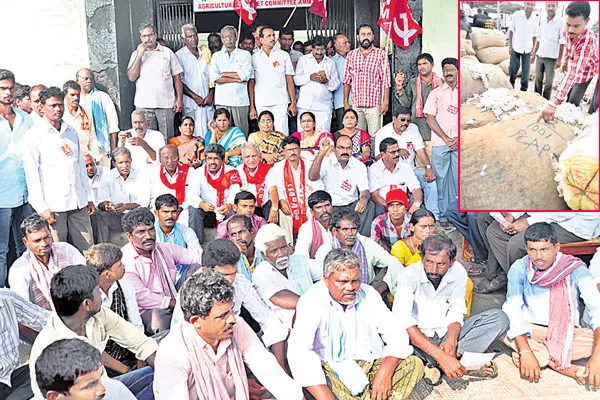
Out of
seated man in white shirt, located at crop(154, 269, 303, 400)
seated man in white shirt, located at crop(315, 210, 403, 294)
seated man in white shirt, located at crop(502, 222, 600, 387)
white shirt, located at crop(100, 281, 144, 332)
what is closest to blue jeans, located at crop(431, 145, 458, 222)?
seated man in white shirt, located at crop(315, 210, 403, 294)

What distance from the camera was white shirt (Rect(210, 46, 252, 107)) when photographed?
6.51 metres

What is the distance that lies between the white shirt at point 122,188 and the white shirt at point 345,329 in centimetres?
250

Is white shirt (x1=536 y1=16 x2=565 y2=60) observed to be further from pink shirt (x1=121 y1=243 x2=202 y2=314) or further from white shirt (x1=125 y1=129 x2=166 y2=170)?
white shirt (x1=125 y1=129 x2=166 y2=170)

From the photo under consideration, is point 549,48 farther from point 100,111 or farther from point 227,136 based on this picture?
point 100,111

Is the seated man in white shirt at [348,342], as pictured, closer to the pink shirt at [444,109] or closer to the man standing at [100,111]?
the pink shirt at [444,109]

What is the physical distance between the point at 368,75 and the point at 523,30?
1592 mm

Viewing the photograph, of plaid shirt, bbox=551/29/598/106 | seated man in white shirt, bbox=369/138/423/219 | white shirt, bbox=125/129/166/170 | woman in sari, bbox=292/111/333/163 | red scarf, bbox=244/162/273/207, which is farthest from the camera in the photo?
woman in sari, bbox=292/111/333/163

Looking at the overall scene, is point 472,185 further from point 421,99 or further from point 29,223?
point 29,223

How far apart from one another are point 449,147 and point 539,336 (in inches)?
99.6

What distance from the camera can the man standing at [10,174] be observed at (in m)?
4.86

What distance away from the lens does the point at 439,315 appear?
3.79 metres

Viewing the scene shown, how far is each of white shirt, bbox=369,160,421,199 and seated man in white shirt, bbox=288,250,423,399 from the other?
2254 mm

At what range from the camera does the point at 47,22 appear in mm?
6336

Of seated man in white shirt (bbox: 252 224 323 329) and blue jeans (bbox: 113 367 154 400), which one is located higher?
seated man in white shirt (bbox: 252 224 323 329)
